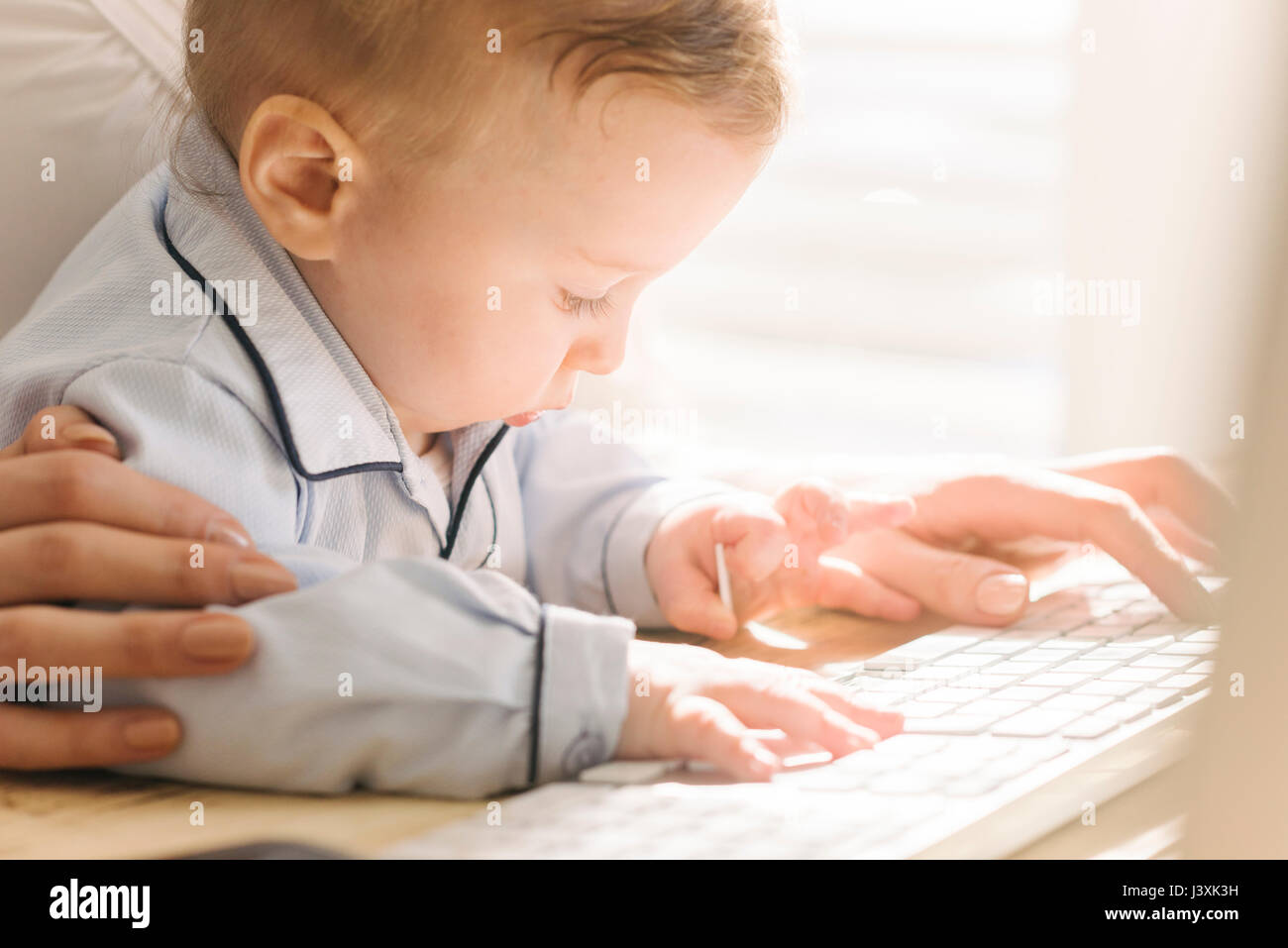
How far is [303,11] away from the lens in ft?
2.38

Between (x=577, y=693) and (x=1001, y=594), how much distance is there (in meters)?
A: 0.35

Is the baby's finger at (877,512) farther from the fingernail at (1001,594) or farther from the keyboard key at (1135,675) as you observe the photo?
the keyboard key at (1135,675)

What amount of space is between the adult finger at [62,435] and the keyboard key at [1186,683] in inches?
21.4

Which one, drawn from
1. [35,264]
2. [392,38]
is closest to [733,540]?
[392,38]

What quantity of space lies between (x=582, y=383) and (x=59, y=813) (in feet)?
2.14

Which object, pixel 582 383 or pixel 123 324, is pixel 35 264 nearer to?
pixel 123 324

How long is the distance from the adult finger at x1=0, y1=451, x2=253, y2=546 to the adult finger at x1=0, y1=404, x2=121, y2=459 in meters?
0.01

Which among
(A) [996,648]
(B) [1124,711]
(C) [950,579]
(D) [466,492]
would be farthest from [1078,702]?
(D) [466,492]

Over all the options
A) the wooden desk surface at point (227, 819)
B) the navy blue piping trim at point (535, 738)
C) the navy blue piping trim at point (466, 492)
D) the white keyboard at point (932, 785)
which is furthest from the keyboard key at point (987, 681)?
the navy blue piping trim at point (466, 492)

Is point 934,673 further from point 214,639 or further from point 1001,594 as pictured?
point 214,639

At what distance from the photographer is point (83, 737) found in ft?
1.93

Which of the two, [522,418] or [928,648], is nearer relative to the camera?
[928,648]

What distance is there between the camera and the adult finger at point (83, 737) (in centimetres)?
58

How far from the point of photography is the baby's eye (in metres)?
0.77
